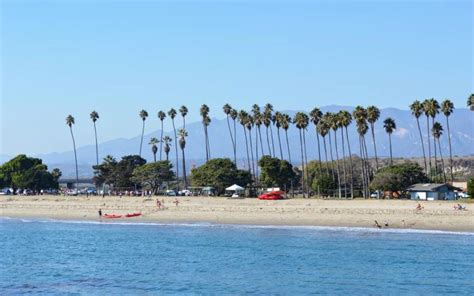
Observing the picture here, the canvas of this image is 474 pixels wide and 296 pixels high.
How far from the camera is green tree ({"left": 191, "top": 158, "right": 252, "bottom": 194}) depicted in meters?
104

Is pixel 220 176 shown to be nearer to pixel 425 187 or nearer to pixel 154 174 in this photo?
pixel 154 174

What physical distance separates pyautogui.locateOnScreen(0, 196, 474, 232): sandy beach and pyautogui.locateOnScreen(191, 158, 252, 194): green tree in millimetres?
12475

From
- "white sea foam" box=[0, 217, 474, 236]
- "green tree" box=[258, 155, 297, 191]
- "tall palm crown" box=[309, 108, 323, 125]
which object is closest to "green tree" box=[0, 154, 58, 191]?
"white sea foam" box=[0, 217, 474, 236]

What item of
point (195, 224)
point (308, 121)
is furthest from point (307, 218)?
point (308, 121)

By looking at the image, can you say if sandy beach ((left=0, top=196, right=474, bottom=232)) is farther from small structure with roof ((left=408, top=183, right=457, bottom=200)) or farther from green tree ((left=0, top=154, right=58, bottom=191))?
green tree ((left=0, top=154, right=58, bottom=191))

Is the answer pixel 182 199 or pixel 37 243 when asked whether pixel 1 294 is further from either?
pixel 182 199

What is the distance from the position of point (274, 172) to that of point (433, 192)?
26556mm

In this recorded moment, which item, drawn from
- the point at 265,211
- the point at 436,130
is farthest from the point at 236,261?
the point at 436,130

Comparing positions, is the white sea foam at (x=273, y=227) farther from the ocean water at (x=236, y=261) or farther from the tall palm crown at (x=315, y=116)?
the tall palm crown at (x=315, y=116)

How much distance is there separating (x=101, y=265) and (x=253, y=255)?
9974 millimetres

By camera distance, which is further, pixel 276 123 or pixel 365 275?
pixel 276 123

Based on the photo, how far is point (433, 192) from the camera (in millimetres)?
85312

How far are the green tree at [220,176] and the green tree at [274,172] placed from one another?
98.3 inches

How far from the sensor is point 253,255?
1961 inches
